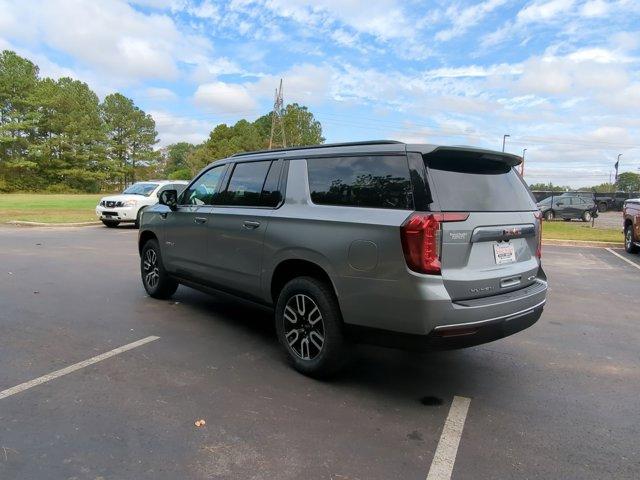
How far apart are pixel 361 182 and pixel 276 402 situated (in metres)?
1.75

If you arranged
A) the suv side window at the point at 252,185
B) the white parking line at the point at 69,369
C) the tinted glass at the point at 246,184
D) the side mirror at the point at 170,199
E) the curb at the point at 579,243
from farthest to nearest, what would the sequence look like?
the curb at the point at 579,243, the side mirror at the point at 170,199, the tinted glass at the point at 246,184, the suv side window at the point at 252,185, the white parking line at the point at 69,369

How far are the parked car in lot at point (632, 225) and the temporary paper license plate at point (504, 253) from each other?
10.1m

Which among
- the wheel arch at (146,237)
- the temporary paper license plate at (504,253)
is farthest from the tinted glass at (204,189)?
the temporary paper license plate at (504,253)

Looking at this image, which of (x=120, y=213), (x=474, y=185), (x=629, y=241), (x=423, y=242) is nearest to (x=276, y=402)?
(x=423, y=242)

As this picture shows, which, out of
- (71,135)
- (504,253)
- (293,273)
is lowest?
(293,273)

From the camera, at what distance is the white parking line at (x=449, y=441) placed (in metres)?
2.74

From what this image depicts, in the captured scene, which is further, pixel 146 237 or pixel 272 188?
pixel 146 237

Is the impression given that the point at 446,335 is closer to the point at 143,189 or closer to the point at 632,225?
the point at 632,225

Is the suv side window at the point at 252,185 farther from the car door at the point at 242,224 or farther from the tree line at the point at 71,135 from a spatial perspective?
the tree line at the point at 71,135

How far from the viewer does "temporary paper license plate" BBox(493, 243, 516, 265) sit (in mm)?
3648

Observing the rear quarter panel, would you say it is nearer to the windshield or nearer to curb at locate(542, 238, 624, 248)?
curb at locate(542, 238, 624, 248)

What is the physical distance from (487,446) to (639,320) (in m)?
4.27

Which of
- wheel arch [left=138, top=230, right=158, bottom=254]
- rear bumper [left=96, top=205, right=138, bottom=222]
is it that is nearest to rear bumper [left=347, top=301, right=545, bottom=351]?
wheel arch [left=138, top=230, right=158, bottom=254]

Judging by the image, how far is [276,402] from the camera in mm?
3555
